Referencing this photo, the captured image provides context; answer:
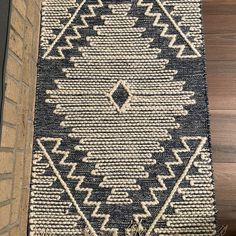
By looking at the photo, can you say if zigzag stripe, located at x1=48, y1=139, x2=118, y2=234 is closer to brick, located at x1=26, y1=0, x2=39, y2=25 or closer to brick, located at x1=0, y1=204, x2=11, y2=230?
brick, located at x1=0, y1=204, x2=11, y2=230

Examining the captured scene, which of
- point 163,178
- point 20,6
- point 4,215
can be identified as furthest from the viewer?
point 163,178

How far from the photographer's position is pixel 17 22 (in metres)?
1.20

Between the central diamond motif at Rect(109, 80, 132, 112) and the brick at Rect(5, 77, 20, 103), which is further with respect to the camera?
the central diamond motif at Rect(109, 80, 132, 112)

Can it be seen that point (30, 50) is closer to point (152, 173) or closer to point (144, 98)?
point (144, 98)

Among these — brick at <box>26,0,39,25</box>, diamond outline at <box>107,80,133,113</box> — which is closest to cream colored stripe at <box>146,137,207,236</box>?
diamond outline at <box>107,80,133,113</box>

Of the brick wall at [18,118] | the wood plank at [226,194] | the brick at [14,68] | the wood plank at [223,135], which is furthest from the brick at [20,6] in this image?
the wood plank at [226,194]

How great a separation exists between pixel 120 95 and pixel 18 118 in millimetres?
397

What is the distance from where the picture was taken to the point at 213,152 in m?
1.34

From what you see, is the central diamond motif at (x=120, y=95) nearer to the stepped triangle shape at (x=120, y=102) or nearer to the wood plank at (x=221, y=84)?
the stepped triangle shape at (x=120, y=102)

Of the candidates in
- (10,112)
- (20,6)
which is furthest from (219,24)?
(10,112)

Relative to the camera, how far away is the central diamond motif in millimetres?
1383

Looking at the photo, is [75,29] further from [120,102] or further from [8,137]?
[8,137]

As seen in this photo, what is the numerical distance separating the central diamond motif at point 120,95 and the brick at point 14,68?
359 millimetres

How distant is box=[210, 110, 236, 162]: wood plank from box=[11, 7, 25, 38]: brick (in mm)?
759
